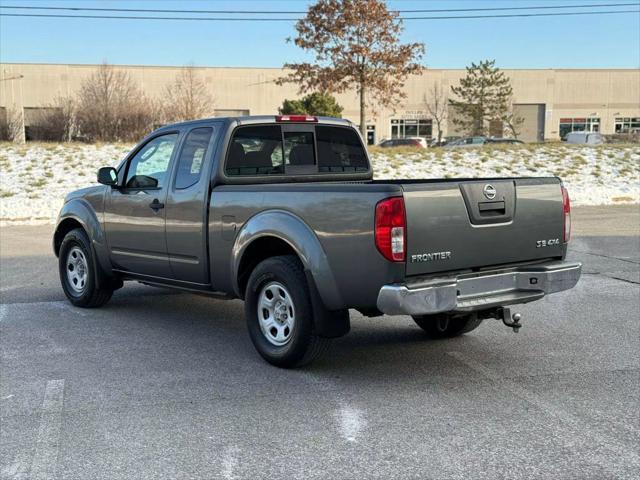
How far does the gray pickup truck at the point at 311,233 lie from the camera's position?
15.0ft

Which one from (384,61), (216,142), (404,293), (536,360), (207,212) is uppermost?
(384,61)

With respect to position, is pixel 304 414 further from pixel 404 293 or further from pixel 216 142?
pixel 216 142

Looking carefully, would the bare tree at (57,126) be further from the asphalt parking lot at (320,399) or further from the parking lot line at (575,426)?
the parking lot line at (575,426)

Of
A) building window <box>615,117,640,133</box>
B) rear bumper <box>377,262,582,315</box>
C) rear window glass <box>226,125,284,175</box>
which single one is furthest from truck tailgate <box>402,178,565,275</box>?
building window <box>615,117,640,133</box>

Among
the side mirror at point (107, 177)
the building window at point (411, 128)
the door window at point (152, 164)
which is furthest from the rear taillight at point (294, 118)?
the building window at point (411, 128)

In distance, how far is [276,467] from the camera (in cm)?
363

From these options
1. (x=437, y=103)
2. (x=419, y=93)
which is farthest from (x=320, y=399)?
(x=419, y=93)

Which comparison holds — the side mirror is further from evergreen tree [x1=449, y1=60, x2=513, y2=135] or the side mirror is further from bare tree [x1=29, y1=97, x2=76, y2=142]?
evergreen tree [x1=449, y1=60, x2=513, y2=135]

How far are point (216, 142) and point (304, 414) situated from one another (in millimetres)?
2617

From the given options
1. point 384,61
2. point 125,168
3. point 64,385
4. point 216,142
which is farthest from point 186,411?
point 384,61

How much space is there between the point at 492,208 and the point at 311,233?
130 cm

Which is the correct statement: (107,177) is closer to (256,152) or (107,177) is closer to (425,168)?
(256,152)

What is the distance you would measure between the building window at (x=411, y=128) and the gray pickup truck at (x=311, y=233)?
67.1 m

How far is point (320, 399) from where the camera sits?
468 cm
